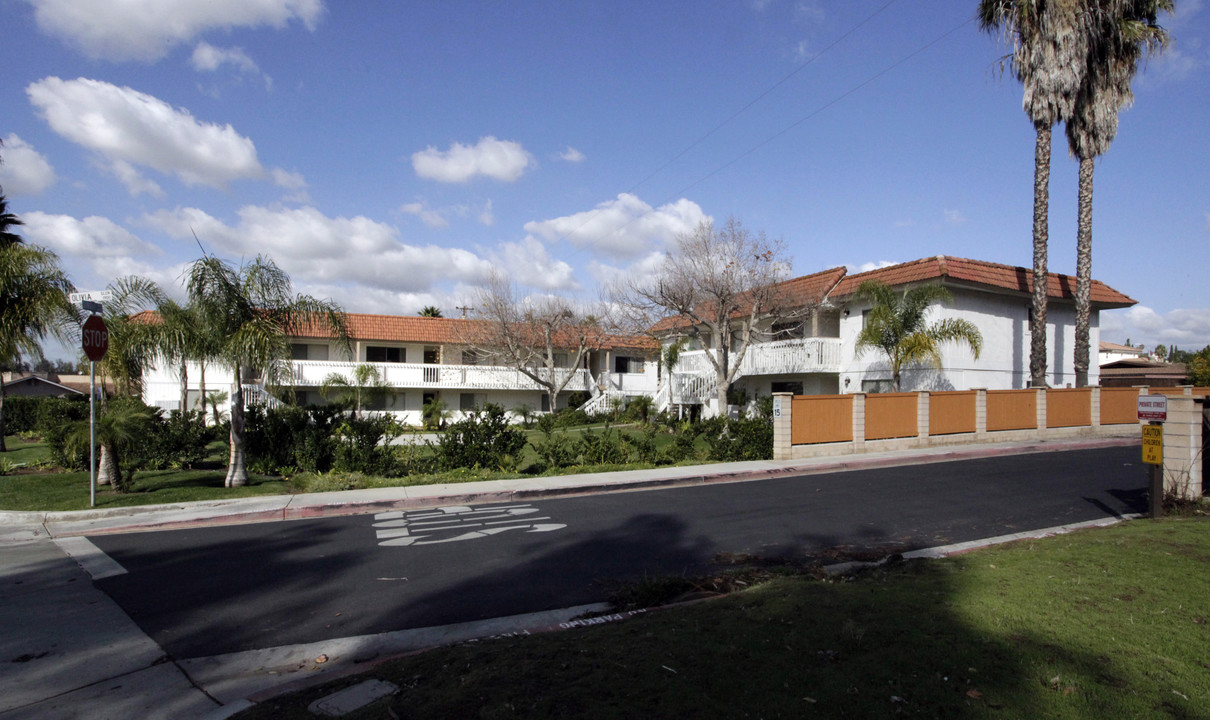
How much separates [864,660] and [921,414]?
18582 mm

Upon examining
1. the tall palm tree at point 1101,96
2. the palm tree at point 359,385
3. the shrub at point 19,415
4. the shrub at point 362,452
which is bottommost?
the shrub at point 19,415

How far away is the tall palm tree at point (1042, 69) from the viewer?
2305cm

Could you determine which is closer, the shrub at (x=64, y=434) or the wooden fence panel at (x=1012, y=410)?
the shrub at (x=64, y=434)

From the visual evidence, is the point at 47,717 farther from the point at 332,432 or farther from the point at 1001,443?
the point at 1001,443

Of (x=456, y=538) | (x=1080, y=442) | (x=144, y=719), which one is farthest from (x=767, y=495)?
(x=1080, y=442)

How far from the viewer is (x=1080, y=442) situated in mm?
21875

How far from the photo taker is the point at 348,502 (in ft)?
40.5

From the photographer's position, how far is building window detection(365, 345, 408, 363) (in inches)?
1594

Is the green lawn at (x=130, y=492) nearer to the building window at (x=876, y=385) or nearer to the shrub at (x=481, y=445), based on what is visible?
the shrub at (x=481, y=445)

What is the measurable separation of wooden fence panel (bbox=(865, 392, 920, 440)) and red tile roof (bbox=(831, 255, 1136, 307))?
622cm

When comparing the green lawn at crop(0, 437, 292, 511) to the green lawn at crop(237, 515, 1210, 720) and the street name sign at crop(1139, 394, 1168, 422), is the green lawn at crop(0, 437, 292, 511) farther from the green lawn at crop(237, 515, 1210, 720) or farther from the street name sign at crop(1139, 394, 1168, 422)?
the street name sign at crop(1139, 394, 1168, 422)

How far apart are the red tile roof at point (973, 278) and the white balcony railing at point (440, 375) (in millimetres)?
17425

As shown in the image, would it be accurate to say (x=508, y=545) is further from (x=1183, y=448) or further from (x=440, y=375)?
(x=440, y=375)

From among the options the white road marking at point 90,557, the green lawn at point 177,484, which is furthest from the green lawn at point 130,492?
the white road marking at point 90,557
